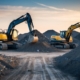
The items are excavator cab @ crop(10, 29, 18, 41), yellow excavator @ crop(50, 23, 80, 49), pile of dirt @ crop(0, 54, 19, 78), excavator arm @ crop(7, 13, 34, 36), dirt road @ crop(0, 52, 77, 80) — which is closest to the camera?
dirt road @ crop(0, 52, 77, 80)

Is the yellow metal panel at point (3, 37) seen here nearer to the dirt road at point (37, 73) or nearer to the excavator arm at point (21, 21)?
the excavator arm at point (21, 21)

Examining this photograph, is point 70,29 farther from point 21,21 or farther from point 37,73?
point 37,73

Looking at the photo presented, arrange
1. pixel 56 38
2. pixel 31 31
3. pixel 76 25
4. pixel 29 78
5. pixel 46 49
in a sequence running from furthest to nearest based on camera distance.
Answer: pixel 56 38 < pixel 76 25 < pixel 46 49 < pixel 31 31 < pixel 29 78

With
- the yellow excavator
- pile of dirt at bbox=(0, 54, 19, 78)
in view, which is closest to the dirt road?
pile of dirt at bbox=(0, 54, 19, 78)

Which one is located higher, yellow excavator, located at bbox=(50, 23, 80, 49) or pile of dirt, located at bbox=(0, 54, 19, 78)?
yellow excavator, located at bbox=(50, 23, 80, 49)

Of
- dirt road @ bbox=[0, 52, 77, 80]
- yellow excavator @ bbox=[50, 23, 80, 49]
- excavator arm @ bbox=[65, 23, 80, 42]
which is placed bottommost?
dirt road @ bbox=[0, 52, 77, 80]

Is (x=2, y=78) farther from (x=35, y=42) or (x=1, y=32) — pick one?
(x=1, y=32)

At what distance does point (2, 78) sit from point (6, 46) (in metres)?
32.9

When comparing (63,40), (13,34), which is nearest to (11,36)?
(13,34)

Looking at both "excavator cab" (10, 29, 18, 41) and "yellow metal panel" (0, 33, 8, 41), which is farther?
"excavator cab" (10, 29, 18, 41)

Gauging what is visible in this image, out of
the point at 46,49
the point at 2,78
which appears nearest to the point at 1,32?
the point at 46,49

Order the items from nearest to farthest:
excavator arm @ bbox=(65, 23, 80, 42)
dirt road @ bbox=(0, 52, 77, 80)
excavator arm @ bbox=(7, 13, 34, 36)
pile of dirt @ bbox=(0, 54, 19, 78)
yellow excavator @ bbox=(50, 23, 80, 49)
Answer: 1. dirt road @ bbox=(0, 52, 77, 80)
2. pile of dirt @ bbox=(0, 54, 19, 78)
3. excavator arm @ bbox=(7, 13, 34, 36)
4. excavator arm @ bbox=(65, 23, 80, 42)
5. yellow excavator @ bbox=(50, 23, 80, 49)

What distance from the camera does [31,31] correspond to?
44562 millimetres

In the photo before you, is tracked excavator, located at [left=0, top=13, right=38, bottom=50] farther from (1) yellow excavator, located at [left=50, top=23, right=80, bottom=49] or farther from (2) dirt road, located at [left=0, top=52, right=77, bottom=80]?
(2) dirt road, located at [left=0, top=52, right=77, bottom=80]
